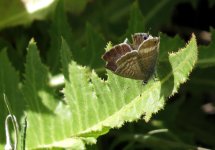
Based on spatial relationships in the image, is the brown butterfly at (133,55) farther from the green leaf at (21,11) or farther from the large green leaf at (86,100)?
the green leaf at (21,11)

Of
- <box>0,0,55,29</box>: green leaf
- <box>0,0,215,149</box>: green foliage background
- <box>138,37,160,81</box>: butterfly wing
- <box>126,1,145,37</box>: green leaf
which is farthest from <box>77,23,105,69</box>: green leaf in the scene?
<box>138,37,160,81</box>: butterfly wing

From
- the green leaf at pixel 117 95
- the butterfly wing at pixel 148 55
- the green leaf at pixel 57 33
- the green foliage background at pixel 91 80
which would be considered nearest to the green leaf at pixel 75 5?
the green foliage background at pixel 91 80

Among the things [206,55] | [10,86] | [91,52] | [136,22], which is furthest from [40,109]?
[206,55]

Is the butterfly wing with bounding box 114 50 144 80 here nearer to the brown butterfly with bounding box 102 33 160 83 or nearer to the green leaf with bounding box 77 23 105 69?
the brown butterfly with bounding box 102 33 160 83

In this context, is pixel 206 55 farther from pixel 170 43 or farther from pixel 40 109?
pixel 40 109

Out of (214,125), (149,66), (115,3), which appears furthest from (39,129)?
(214,125)
